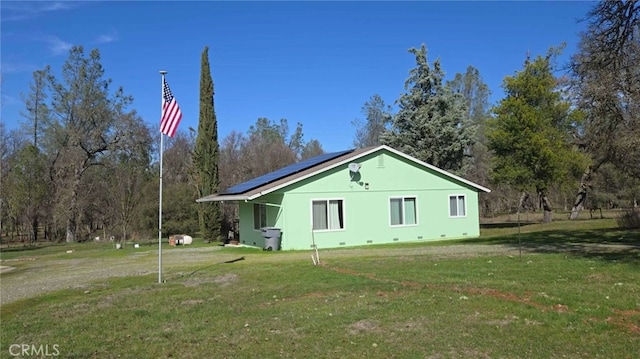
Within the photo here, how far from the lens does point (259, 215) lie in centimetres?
2311

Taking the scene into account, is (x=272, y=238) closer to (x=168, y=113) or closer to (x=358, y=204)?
(x=358, y=204)

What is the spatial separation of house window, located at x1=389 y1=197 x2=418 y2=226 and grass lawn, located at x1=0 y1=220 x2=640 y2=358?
1049cm

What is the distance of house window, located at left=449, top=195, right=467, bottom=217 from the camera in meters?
24.6

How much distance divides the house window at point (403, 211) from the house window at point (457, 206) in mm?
2310

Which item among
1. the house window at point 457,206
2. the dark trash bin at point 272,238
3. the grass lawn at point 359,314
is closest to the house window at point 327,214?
the dark trash bin at point 272,238

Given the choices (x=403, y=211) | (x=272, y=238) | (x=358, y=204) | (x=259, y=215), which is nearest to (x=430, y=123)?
(x=403, y=211)

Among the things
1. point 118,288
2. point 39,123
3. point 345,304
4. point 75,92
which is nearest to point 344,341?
point 345,304

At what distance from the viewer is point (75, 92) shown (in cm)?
4047

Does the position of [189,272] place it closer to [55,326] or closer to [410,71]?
[55,326]

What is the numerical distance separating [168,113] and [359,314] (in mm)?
8230

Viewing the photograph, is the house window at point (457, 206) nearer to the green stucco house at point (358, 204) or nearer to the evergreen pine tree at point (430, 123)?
the green stucco house at point (358, 204)

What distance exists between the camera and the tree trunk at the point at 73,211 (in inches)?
1487

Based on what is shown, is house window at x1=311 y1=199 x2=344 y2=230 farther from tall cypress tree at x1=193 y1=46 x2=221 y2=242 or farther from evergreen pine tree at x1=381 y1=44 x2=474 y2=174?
evergreen pine tree at x1=381 y1=44 x2=474 y2=174

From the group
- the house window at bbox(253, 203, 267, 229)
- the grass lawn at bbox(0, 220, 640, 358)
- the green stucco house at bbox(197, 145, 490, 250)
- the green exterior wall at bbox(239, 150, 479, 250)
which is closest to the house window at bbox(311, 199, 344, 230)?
the green stucco house at bbox(197, 145, 490, 250)
